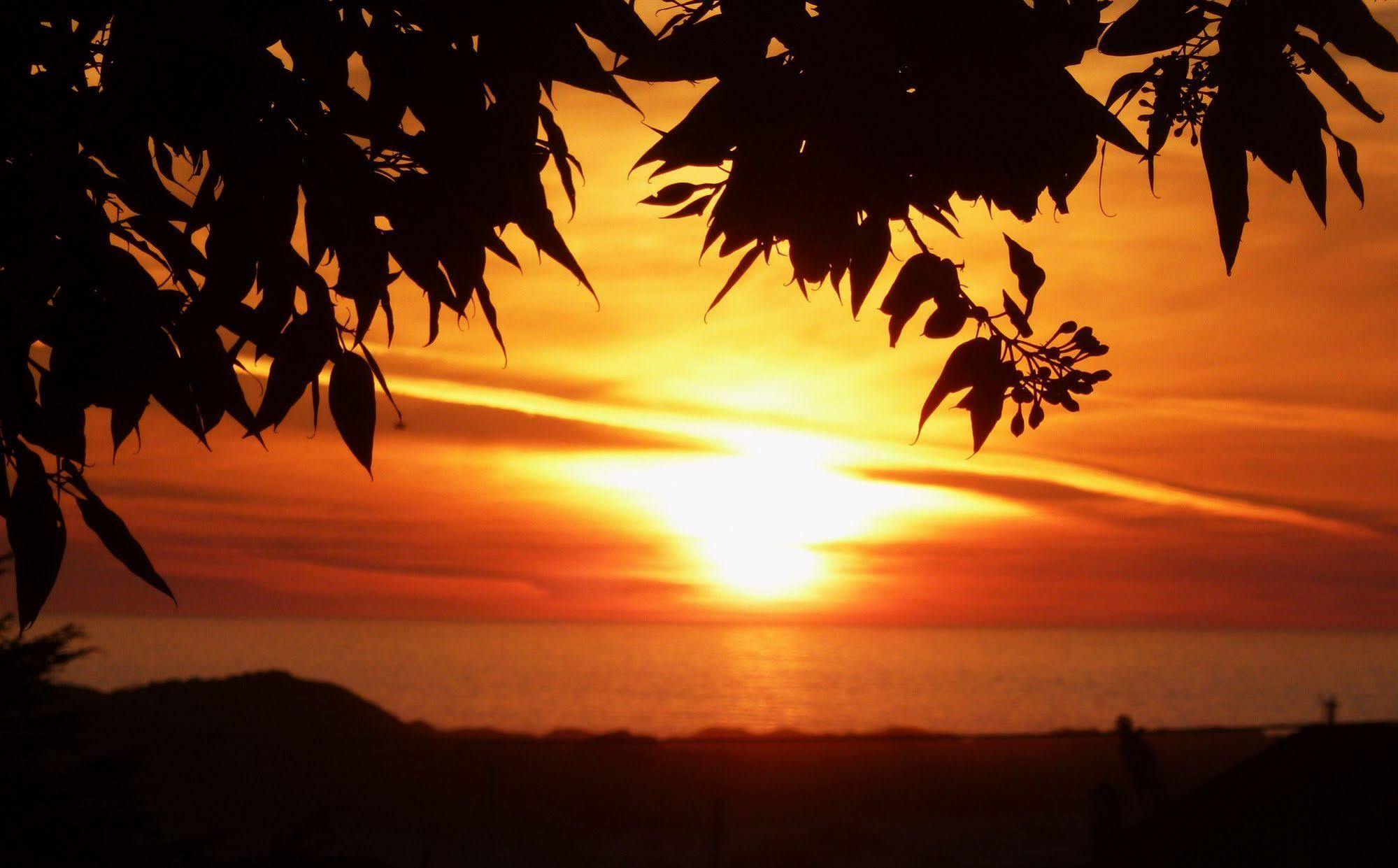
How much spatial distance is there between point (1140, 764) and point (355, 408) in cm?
876

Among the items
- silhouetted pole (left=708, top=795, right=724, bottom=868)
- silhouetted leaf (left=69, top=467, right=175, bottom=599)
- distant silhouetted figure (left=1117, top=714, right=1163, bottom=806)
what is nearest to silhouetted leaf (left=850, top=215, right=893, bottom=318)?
silhouetted leaf (left=69, top=467, right=175, bottom=599)

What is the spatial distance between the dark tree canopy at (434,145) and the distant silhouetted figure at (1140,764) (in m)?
7.69

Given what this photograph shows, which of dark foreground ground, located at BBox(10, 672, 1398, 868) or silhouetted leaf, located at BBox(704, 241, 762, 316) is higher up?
silhouetted leaf, located at BBox(704, 241, 762, 316)

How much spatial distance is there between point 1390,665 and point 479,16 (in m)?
186

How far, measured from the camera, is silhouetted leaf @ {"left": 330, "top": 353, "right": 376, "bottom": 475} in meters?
2.73

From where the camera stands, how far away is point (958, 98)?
7.83 feet

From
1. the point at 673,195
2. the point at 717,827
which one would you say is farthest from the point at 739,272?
the point at 717,827

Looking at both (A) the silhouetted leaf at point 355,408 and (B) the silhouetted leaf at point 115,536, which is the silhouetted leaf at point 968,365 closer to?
(A) the silhouetted leaf at point 355,408

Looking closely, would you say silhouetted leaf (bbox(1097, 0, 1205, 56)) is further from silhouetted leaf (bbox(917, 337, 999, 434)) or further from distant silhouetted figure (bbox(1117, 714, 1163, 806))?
distant silhouetted figure (bbox(1117, 714, 1163, 806))

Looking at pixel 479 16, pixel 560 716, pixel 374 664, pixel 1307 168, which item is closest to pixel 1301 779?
pixel 1307 168

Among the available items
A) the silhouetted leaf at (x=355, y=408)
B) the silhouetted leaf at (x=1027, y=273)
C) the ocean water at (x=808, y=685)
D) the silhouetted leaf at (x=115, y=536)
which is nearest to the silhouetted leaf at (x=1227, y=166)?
the silhouetted leaf at (x=1027, y=273)

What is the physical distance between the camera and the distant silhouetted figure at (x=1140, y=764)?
9.62m

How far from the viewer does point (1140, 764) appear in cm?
991

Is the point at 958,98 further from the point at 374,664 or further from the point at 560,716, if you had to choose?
the point at 374,664
